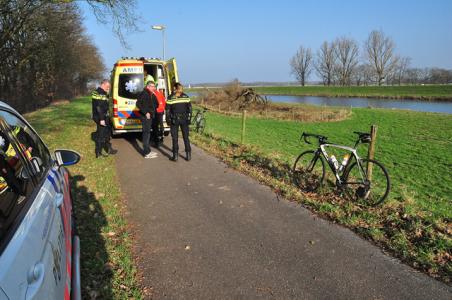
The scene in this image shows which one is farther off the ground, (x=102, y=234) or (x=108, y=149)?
(x=108, y=149)

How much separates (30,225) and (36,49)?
3055cm

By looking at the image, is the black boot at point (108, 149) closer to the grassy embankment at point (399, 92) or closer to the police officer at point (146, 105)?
the police officer at point (146, 105)

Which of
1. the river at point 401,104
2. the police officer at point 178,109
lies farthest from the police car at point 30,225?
the river at point 401,104

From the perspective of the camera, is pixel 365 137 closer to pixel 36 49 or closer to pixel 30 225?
pixel 30 225

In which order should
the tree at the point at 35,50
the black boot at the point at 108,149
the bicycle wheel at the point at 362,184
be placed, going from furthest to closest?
the tree at the point at 35,50 → the black boot at the point at 108,149 → the bicycle wheel at the point at 362,184

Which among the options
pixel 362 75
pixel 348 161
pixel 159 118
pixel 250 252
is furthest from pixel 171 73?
pixel 362 75

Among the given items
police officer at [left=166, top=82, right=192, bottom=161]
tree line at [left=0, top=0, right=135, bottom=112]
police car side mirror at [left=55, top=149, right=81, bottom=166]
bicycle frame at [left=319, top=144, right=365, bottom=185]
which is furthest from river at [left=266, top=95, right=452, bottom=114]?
police car side mirror at [left=55, top=149, right=81, bottom=166]

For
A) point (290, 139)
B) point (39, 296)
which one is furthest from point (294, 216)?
point (290, 139)

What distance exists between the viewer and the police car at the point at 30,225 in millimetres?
1454

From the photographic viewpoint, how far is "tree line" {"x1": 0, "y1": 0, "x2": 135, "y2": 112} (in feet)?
64.7

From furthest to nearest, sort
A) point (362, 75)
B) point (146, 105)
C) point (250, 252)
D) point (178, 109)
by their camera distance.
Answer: point (362, 75) < point (146, 105) < point (178, 109) < point (250, 252)

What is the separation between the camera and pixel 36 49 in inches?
1093

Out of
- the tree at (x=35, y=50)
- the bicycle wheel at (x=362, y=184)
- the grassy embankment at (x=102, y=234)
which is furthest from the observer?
the tree at (x=35, y=50)

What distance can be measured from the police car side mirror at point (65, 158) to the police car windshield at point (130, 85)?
7891 millimetres
